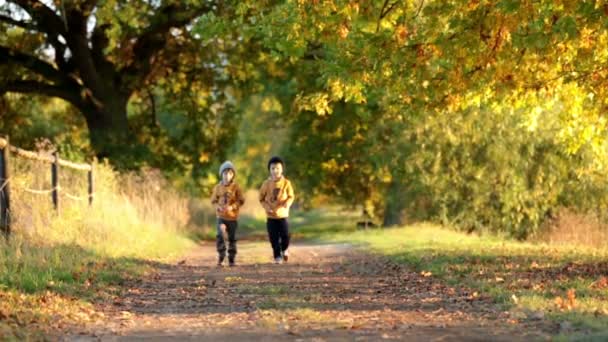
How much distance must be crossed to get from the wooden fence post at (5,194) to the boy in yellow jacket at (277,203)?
15.4 feet

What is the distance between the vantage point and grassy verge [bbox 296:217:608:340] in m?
9.44

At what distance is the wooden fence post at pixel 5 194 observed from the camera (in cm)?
1515

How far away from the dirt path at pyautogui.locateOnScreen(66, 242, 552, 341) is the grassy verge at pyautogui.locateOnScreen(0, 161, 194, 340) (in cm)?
43

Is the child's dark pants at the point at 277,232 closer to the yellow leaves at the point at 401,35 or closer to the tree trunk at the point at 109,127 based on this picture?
the yellow leaves at the point at 401,35

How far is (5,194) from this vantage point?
50.1 ft

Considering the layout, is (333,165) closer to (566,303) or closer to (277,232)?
(277,232)

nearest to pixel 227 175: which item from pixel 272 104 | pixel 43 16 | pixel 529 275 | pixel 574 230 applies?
pixel 529 275

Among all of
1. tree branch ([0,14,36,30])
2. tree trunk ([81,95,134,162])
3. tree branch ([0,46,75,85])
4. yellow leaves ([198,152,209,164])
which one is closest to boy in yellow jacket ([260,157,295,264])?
tree trunk ([81,95,134,162])

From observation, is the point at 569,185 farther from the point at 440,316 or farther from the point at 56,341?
the point at 56,341

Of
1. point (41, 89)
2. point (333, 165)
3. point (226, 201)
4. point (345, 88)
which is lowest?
point (226, 201)

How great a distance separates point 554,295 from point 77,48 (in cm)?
2112

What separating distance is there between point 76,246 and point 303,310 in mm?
7035

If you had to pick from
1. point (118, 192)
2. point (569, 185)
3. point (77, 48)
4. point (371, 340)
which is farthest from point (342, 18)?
point (569, 185)

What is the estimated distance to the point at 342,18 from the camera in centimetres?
1352
